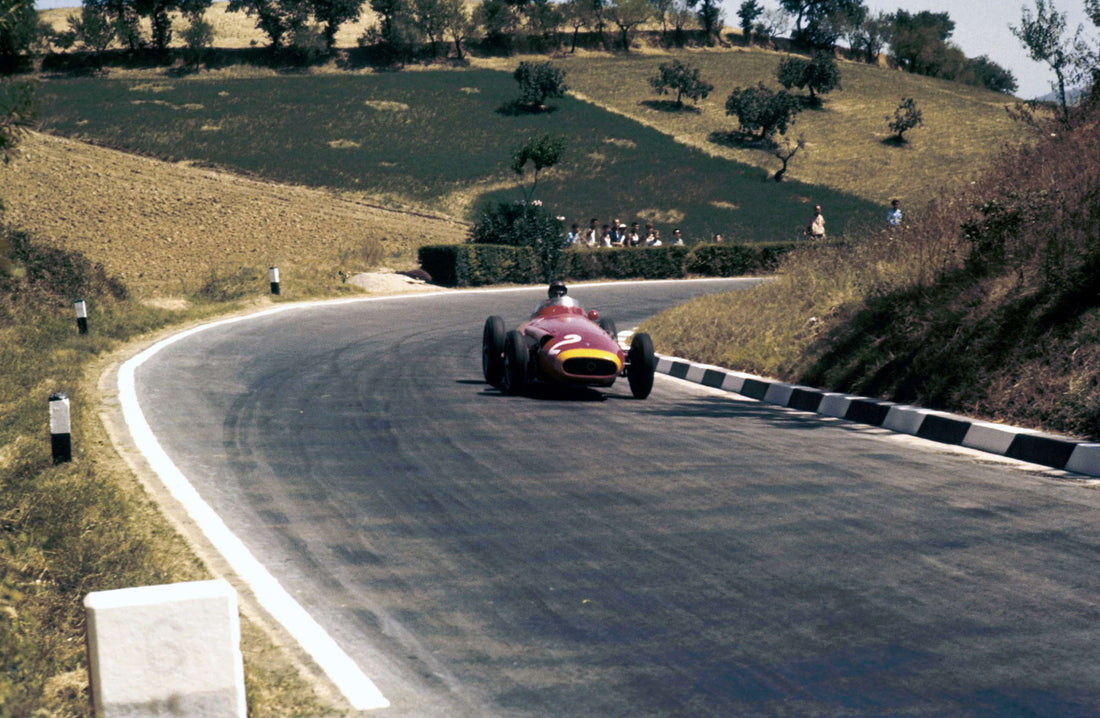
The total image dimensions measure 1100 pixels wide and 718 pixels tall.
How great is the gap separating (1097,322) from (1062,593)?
5668mm

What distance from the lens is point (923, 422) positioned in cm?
1045

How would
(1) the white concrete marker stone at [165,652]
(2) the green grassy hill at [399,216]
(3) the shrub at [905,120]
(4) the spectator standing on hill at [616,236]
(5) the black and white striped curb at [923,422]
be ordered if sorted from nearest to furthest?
1. (1) the white concrete marker stone at [165,652]
2. (2) the green grassy hill at [399,216]
3. (5) the black and white striped curb at [923,422]
4. (4) the spectator standing on hill at [616,236]
5. (3) the shrub at [905,120]

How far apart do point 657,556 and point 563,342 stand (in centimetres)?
678

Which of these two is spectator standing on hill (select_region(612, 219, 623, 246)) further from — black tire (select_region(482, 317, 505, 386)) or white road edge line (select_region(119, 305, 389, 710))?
white road edge line (select_region(119, 305, 389, 710))

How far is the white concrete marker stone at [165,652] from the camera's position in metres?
3.44

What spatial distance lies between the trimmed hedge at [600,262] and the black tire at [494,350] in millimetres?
21740

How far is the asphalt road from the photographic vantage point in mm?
4145

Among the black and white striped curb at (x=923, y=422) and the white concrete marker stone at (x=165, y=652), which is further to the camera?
the black and white striped curb at (x=923, y=422)

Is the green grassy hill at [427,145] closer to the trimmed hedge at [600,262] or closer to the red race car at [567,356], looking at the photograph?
the trimmed hedge at [600,262]

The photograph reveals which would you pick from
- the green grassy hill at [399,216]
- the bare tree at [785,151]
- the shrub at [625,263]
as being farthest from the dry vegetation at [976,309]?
the bare tree at [785,151]

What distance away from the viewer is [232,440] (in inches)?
375

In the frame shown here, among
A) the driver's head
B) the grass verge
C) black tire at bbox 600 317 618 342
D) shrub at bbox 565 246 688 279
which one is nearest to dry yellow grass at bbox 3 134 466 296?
shrub at bbox 565 246 688 279

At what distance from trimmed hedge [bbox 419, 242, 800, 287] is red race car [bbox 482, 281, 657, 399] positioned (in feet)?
72.4

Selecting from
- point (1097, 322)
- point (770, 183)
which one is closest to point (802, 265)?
point (1097, 322)
